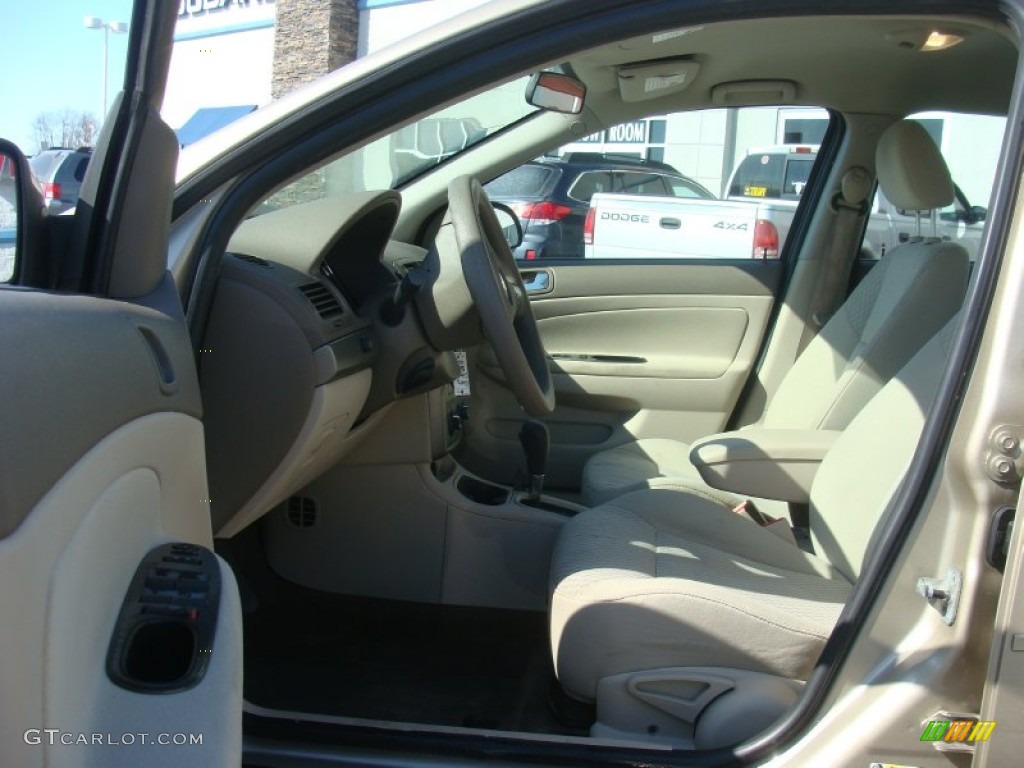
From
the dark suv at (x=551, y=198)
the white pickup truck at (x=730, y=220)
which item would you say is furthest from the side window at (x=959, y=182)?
the dark suv at (x=551, y=198)

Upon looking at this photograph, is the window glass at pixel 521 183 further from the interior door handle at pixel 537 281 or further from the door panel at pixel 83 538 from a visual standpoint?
the door panel at pixel 83 538

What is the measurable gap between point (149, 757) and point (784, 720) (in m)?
0.93

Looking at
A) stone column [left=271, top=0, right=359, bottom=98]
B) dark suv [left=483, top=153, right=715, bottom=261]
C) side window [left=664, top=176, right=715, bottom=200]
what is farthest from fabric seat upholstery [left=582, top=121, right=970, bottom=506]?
stone column [left=271, top=0, right=359, bottom=98]

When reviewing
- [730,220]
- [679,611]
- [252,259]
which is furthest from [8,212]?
[730,220]

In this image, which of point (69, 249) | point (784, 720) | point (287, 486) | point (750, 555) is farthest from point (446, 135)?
point (784, 720)

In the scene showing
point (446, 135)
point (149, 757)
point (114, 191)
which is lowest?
point (149, 757)

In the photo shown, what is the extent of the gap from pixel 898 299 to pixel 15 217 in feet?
7.11

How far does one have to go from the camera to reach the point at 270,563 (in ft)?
8.21

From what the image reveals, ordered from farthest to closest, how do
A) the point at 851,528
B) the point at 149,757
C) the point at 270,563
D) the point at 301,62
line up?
the point at 301,62, the point at 270,563, the point at 851,528, the point at 149,757

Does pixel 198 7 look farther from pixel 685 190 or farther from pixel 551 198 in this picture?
pixel 685 190

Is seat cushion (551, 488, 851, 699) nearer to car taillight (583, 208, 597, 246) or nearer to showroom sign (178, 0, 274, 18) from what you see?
showroom sign (178, 0, 274, 18)

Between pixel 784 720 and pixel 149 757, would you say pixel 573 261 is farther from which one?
pixel 149 757

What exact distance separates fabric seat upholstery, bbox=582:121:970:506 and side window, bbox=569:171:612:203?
125 centimetres

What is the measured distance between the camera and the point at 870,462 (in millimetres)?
1950
